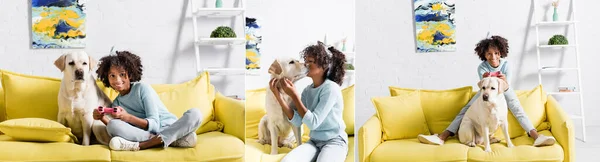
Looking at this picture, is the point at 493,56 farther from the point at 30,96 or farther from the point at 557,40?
the point at 30,96

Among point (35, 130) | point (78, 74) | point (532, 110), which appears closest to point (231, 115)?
point (78, 74)

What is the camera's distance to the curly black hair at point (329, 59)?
1.39 meters

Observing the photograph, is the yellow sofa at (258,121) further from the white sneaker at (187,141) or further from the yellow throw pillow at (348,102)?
the white sneaker at (187,141)

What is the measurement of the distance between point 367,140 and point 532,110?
102cm

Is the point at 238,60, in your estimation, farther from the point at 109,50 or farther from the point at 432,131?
the point at 432,131

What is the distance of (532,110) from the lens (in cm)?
311

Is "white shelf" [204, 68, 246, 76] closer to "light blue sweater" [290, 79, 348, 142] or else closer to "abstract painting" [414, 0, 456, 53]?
"abstract painting" [414, 0, 456, 53]

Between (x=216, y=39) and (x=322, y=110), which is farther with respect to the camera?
(x=216, y=39)

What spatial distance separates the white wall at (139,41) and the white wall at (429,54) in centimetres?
69

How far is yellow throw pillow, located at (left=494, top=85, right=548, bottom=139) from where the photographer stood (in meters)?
3.10

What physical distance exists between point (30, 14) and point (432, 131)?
215cm

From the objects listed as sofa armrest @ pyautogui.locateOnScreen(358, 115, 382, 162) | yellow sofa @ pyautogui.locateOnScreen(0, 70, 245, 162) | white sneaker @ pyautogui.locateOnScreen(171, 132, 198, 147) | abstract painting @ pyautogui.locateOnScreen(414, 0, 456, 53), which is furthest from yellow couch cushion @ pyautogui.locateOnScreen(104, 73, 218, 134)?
abstract painting @ pyautogui.locateOnScreen(414, 0, 456, 53)

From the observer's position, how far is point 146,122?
256cm

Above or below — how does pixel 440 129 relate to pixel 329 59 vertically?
below
